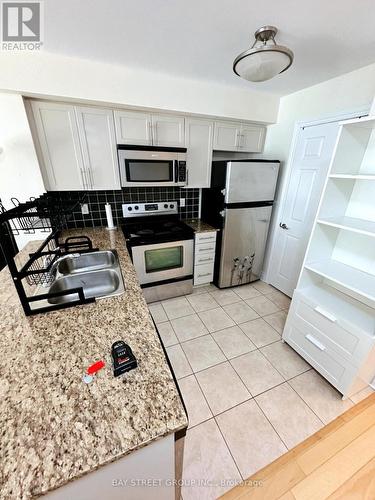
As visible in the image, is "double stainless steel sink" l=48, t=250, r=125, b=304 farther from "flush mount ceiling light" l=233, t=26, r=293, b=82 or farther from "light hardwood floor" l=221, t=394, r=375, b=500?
"flush mount ceiling light" l=233, t=26, r=293, b=82

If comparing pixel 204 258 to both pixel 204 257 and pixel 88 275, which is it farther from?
pixel 88 275

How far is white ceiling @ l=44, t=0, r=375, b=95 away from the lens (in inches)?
44.9

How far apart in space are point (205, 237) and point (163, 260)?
607 millimetres

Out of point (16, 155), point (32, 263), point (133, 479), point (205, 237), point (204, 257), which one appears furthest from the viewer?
point (204, 257)

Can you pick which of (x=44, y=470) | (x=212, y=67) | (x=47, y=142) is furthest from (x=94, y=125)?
(x=44, y=470)

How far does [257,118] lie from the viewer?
2.45 metres

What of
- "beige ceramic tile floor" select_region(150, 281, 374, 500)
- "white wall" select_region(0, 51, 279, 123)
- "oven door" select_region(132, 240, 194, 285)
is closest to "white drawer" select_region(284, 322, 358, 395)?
"beige ceramic tile floor" select_region(150, 281, 374, 500)

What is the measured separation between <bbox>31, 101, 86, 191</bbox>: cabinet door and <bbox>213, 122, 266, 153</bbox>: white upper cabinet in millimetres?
1583

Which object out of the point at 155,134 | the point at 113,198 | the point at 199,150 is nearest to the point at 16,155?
the point at 113,198

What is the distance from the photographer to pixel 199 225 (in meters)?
2.77

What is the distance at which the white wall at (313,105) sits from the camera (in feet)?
5.83

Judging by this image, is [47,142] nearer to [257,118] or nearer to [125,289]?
[125,289]

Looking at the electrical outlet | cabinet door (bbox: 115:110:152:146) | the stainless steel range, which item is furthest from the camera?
the electrical outlet

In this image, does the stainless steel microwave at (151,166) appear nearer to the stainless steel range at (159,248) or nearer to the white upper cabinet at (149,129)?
the white upper cabinet at (149,129)
